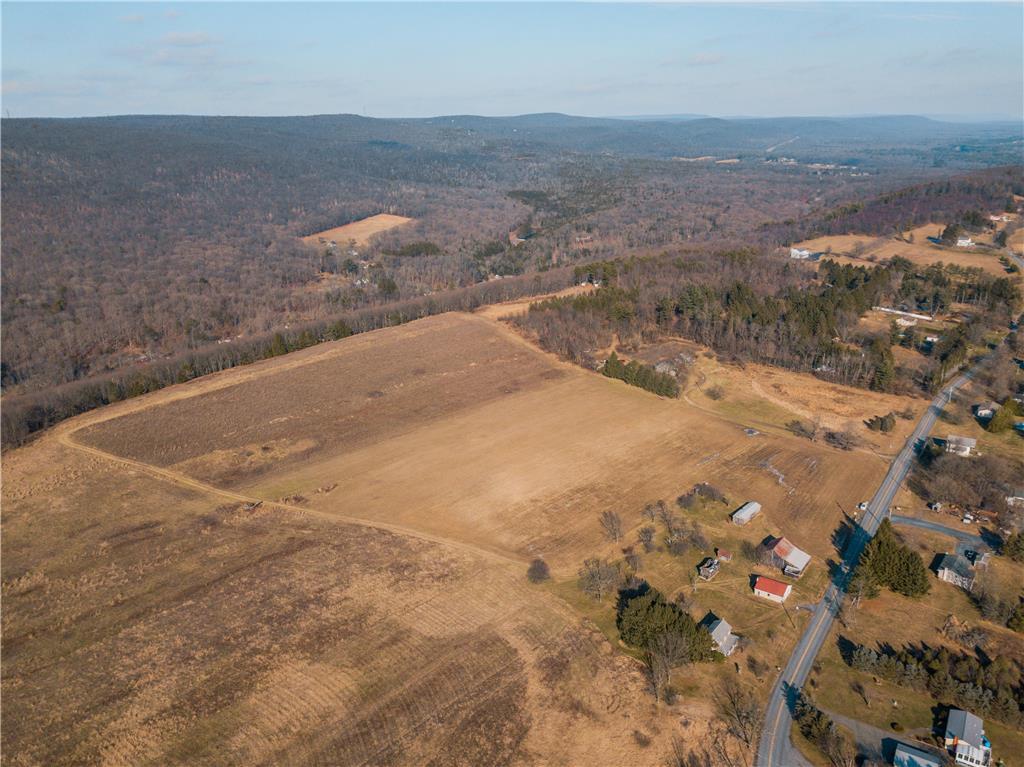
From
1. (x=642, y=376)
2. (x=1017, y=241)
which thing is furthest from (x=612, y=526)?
(x=1017, y=241)

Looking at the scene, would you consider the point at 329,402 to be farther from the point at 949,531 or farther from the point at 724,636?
the point at 949,531

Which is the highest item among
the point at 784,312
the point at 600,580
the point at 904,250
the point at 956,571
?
the point at 904,250

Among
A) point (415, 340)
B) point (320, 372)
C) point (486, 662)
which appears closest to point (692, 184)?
point (415, 340)

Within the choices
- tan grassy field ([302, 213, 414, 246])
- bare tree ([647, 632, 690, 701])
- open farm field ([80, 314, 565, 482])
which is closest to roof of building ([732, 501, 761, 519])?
bare tree ([647, 632, 690, 701])

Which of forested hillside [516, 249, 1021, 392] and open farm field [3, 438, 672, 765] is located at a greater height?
forested hillside [516, 249, 1021, 392]

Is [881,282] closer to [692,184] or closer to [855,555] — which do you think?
[855,555]

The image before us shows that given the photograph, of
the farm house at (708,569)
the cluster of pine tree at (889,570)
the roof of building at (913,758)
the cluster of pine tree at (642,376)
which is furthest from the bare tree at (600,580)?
the cluster of pine tree at (642,376)

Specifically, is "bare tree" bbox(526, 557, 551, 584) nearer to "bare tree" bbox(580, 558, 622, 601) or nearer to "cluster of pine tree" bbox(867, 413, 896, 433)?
"bare tree" bbox(580, 558, 622, 601)
